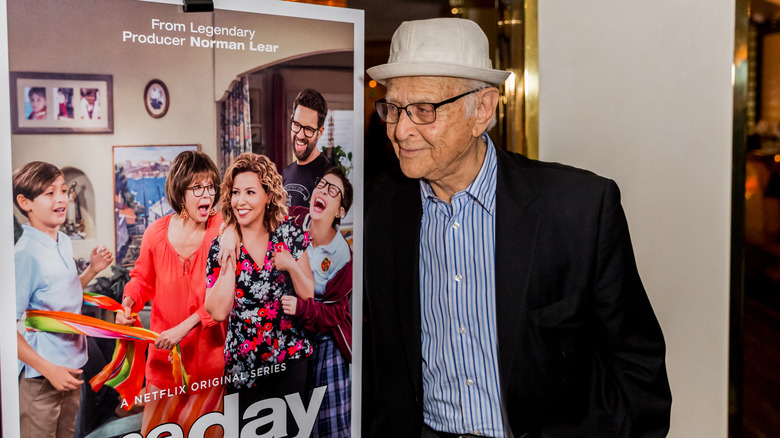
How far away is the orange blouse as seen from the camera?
5.22 ft

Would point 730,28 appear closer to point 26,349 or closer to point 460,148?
point 460,148

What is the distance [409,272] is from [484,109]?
1.57ft

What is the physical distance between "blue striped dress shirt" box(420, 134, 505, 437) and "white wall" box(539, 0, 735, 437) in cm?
75

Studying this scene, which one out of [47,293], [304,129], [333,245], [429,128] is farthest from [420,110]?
[47,293]

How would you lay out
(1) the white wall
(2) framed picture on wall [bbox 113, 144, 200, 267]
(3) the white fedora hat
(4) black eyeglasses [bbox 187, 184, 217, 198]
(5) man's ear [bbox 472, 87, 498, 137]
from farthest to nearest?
(1) the white wall → (5) man's ear [bbox 472, 87, 498, 137] → (3) the white fedora hat → (4) black eyeglasses [bbox 187, 184, 217, 198] → (2) framed picture on wall [bbox 113, 144, 200, 267]

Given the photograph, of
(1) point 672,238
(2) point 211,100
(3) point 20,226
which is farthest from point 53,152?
(1) point 672,238

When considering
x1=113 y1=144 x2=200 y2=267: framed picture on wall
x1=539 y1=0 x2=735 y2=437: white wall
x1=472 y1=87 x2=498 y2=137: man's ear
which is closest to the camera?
x1=113 y1=144 x2=200 y2=267: framed picture on wall

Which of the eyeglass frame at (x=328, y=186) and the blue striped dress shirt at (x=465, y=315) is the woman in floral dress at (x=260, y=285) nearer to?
the eyeglass frame at (x=328, y=186)

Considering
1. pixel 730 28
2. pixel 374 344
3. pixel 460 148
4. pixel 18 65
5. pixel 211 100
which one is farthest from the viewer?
pixel 730 28

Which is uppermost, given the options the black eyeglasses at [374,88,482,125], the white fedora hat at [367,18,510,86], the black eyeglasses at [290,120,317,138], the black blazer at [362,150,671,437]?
the white fedora hat at [367,18,510,86]

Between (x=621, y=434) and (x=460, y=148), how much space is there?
0.87 m

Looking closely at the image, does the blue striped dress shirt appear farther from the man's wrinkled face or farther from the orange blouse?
the orange blouse

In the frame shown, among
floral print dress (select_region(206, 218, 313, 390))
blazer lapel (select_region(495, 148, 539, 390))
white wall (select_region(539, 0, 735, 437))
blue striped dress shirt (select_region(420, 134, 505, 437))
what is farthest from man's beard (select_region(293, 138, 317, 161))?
white wall (select_region(539, 0, 735, 437))

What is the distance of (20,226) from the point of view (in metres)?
1.44
